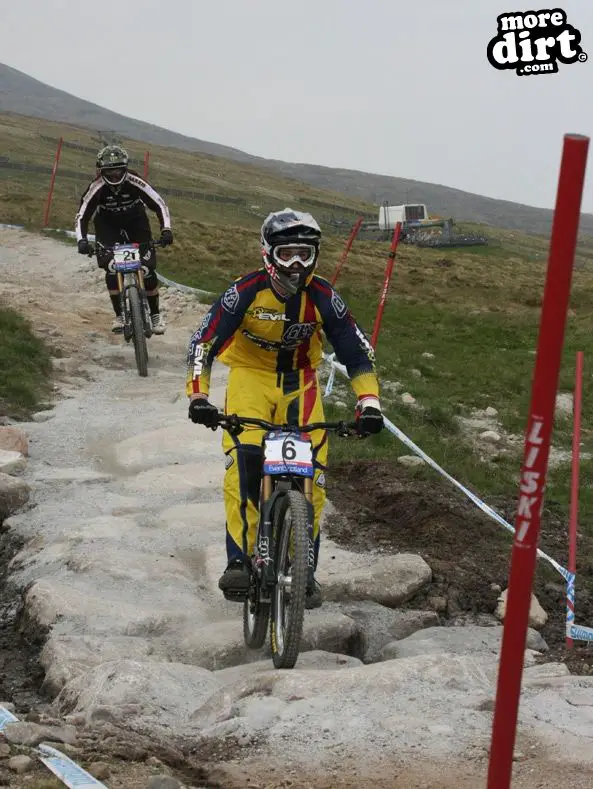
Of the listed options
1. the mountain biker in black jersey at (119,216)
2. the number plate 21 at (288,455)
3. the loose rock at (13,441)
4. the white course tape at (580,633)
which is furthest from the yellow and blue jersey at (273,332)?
the mountain biker in black jersey at (119,216)

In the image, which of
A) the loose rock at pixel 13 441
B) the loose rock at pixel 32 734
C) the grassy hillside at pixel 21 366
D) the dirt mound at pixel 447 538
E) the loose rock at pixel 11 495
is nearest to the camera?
the loose rock at pixel 32 734

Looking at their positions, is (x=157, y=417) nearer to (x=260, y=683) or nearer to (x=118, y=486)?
(x=118, y=486)

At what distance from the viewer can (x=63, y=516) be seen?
8266 mm

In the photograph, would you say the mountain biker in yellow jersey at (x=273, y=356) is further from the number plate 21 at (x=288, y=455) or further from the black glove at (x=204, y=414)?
the number plate 21 at (x=288, y=455)

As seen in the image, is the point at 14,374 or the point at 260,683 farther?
the point at 14,374

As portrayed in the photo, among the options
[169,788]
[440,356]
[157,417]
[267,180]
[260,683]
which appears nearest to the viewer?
[169,788]

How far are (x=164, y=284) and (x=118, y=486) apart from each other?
12.8m

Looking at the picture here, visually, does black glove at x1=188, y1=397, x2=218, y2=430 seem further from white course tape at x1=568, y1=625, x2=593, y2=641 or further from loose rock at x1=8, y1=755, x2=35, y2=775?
white course tape at x1=568, y1=625, x2=593, y2=641

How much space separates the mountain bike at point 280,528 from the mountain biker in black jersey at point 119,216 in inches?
323

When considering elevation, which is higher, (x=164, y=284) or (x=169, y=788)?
(x=164, y=284)

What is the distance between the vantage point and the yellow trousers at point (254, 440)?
6.20 m

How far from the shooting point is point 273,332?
634 cm

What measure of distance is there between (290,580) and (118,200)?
9384 millimetres

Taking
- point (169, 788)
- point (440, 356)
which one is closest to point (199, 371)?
point (169, 788)
